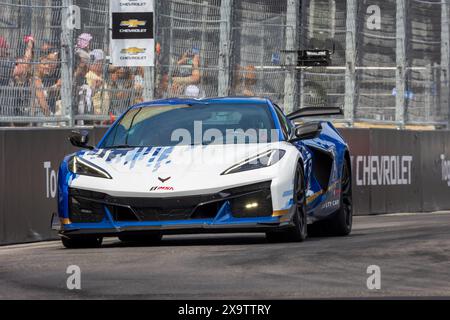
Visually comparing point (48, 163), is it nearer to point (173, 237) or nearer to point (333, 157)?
point (173, 237)

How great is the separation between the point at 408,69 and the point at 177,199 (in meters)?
12.1

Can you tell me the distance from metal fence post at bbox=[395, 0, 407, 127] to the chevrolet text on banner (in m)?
6.54

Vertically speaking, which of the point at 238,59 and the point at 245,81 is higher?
the point at 238,59

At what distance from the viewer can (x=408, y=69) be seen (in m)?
22.2

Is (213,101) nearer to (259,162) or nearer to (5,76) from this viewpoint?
(259,162)

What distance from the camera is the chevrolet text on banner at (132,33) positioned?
53.5ft

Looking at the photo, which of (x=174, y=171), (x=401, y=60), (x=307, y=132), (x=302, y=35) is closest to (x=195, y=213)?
(x=174, y=171)

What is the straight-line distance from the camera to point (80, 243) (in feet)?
38.1

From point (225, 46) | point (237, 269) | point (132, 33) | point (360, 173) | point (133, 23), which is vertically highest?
point (133, 23)

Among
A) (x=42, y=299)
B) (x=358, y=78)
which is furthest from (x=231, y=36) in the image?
(x=42, y=299)

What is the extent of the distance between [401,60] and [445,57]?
1.40m

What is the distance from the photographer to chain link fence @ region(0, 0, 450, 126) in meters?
14.6

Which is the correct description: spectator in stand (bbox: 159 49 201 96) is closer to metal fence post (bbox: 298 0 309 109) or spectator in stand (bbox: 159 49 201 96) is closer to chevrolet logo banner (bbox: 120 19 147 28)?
chevrolet logo banner (bbox: 120 19 147 28)
